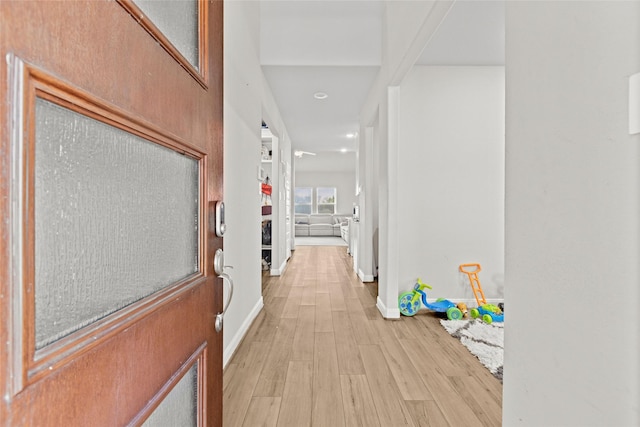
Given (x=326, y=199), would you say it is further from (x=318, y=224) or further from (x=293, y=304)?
(x=293, y=304)

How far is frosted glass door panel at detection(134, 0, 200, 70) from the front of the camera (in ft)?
1.98

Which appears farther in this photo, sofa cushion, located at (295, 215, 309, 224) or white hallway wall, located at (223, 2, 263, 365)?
sofa cushion, located at (295, 215, 309, 224)

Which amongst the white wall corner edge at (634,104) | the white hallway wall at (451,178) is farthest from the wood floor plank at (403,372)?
the white wall corner edge at (634,104)

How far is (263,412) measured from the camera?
1644 millimetres

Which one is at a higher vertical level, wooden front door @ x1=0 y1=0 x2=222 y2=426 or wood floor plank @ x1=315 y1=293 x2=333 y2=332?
wooden front door @ x1=0 y1=0 x2=222 y2=426

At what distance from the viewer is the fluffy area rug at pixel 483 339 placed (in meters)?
2.16

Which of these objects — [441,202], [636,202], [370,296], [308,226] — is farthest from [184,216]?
[308,226]

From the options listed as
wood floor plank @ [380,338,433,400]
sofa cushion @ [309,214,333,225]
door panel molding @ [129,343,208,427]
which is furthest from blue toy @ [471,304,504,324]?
Answer: sofa cushion @ [309,214,333,225]

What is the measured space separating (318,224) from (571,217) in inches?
447

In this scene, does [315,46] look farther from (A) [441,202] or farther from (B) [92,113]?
(B) [92,113]

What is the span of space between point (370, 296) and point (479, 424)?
2.31 metres

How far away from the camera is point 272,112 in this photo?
175 inches

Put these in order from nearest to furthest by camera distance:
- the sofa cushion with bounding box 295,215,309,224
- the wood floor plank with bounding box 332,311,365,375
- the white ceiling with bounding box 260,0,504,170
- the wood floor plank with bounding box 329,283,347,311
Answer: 1. the wood floor plank with bounding box 332,311,365,375
2. the white ceiling with bounding box 260,0,504,170
3. the wood floor plank with bounding box 329,283,347,311
4. the sofa cushion with bounding box 295,215,309,224

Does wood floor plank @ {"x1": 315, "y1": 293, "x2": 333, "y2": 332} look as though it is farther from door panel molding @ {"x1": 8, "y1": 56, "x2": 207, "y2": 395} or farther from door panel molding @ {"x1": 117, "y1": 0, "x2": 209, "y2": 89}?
door panel molding @ {"x1": 8, "y1": 56, "x2": 207, "y2": 395}
